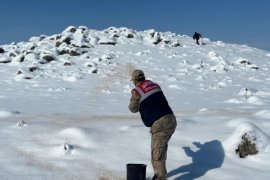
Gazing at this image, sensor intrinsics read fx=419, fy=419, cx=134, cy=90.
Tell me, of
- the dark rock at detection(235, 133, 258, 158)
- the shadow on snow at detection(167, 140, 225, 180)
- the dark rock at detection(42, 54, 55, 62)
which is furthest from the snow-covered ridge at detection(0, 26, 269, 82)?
the dark rock at detection(235, 133, 258, 158)

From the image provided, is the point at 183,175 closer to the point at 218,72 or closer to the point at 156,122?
the point at 156,122

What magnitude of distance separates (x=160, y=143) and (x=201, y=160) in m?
1.86

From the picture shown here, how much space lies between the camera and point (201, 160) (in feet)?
26.9

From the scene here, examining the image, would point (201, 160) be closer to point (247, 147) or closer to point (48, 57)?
point (247, 147)

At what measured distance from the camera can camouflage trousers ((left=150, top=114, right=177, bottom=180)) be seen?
665 cm

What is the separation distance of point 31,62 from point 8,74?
3202 millimetres

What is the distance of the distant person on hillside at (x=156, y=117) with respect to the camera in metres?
6.64

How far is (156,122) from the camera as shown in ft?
21.9

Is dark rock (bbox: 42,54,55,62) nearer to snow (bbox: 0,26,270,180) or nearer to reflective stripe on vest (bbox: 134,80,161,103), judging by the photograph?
snow (bbox: 0,26,270,180)

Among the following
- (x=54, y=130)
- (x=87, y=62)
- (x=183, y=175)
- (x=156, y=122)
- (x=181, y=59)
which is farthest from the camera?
(x=181, y=59)

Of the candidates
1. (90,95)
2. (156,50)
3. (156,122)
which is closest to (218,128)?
(156,122)

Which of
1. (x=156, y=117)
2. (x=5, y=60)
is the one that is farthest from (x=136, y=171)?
(x=5, y=60)

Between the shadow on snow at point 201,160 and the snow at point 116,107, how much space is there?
19 millimetres

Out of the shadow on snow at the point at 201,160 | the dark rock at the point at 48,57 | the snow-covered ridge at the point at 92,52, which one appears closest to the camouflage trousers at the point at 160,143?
the shadow on snow at the point at 201,160
